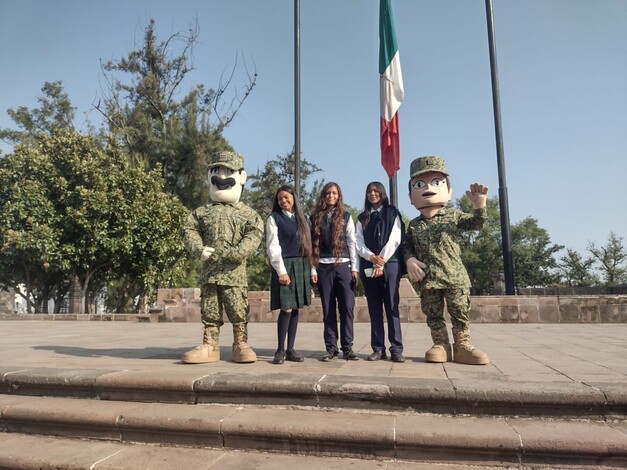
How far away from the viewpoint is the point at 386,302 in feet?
13.8

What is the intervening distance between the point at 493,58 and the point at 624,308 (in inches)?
260

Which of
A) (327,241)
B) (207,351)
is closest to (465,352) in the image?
(327,241)

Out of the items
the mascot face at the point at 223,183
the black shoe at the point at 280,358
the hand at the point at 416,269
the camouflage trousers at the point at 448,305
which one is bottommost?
the black shoe at the point at 280,358

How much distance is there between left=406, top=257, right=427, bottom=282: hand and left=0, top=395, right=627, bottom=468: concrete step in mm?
1446

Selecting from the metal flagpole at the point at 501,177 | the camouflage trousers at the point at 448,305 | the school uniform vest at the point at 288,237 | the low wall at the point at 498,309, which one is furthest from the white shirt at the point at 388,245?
the metal flagpole at the point at 501,177

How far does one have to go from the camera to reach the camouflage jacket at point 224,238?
4.02 m

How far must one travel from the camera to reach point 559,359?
4.18m

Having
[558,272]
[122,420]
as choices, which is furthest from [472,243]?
[122,420]

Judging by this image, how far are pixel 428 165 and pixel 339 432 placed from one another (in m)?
2.58

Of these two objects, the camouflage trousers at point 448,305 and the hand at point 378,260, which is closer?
the camouflage trousers at point 448,305

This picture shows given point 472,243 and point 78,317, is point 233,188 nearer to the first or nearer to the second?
point 78,317

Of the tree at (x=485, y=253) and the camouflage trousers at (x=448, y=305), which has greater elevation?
the tree at (x=485, y=253)

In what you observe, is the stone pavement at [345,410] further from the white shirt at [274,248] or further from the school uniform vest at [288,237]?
the school uniform vest at [288,237]

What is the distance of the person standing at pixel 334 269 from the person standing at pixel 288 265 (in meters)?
0.15
